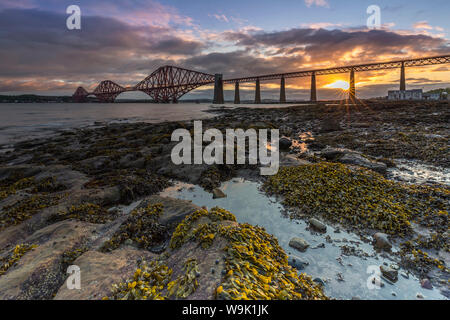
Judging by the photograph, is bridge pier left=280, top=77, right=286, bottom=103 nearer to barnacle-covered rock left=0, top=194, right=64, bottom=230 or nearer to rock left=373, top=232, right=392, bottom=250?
rock left=373, top=232, right=392, bottom=250

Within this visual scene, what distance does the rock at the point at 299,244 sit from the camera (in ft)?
11.5

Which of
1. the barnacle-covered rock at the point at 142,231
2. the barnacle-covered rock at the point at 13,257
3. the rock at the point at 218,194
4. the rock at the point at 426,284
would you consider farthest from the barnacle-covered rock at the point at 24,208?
the rock at the point at 426,284

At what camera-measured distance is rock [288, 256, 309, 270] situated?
3.10 meters

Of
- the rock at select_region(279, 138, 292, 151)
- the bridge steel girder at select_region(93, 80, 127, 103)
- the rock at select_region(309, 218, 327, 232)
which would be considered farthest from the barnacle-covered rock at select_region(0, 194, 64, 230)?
the bridge steel girder at select_region(93, 80, 127, 103)

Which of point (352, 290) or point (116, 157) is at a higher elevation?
point (116, 157)

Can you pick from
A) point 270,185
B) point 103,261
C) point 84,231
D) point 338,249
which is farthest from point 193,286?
point 270,185

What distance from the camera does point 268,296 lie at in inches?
80.1

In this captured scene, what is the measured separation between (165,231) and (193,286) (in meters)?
2.00

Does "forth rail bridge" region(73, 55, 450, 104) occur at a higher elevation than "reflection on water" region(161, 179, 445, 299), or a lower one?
higher

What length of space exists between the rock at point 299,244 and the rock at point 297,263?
0.33 m

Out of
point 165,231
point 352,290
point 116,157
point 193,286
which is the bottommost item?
point 352,290

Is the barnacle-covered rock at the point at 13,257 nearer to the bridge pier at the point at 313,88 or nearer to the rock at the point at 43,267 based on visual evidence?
the rock at the point at 43,267

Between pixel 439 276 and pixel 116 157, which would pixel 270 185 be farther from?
pixel 116 157

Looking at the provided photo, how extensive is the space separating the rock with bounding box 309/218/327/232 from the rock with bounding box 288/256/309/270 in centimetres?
115
